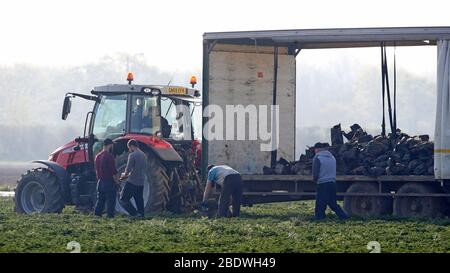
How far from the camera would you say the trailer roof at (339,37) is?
837 inches

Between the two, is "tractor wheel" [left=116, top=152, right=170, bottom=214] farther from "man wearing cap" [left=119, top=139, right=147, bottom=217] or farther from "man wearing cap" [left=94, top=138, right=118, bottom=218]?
"man wearing cap" [left=94, top=138, right=118, bottom=218]

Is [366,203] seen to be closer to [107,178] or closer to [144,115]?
[144,115]

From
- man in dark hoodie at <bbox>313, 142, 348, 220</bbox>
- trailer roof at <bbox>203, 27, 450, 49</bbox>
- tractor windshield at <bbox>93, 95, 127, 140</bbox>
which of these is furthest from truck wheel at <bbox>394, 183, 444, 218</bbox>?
tractor windshield at <bbox>93, 95, 127, 140</bbox>

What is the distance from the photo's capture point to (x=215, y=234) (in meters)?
17.4

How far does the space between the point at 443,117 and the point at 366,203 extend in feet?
7.83

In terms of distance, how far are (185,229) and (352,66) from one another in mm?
111335

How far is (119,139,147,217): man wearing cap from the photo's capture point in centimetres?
2152

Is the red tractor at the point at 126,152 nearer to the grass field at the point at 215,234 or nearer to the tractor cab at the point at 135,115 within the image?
the tractor cab at the point at 135,115

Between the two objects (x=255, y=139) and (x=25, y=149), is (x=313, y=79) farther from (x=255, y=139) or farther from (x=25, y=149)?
(x=255, y=139)

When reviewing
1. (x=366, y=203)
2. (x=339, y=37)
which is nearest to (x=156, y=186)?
(x=366, y=203)

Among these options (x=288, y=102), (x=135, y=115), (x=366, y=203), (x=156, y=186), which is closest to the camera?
(x=366, y=203)

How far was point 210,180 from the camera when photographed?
844 inches

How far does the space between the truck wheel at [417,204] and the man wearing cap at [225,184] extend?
3072 millimetres

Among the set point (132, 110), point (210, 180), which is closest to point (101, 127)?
point (132, 110)
